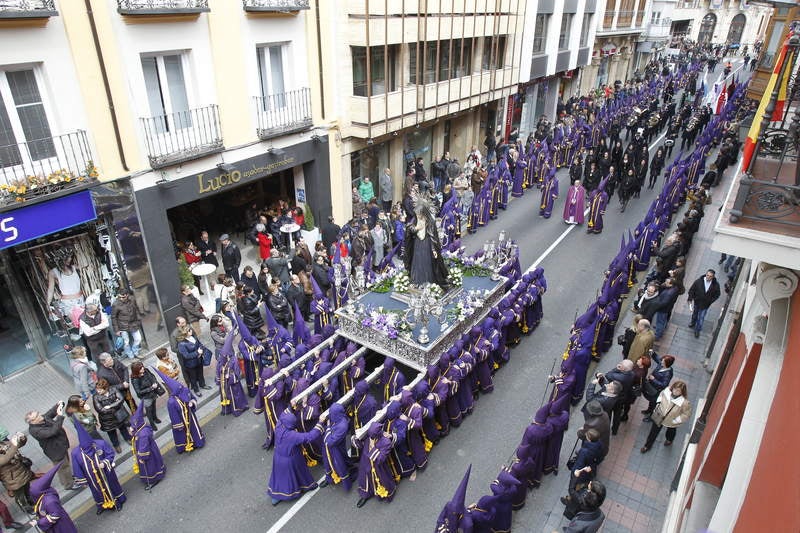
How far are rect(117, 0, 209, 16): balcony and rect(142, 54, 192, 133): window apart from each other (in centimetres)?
103

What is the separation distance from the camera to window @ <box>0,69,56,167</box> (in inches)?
357

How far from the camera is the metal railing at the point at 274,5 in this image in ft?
39.9

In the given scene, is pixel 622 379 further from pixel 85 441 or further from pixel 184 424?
pixel 85 441

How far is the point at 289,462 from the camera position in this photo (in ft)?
25.3

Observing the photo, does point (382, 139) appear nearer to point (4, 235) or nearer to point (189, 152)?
point (189, 152)

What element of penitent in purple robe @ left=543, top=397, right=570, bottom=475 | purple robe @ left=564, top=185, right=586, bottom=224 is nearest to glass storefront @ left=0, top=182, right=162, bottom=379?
penitent in purple robe @ left=543, top=397, right=570, bottom=475

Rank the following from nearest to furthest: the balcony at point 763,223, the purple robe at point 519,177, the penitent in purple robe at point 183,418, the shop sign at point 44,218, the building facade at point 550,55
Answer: the balcony at point 763,223 < the penitent in purple robe at point 183,418 < the shop sign at point 44,218 < the purple robe at point 519,177 < the building facade at point 550,55

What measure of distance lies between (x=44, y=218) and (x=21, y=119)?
1.73 m

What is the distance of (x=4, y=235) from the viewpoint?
897 cm

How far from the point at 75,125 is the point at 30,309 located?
389 cm

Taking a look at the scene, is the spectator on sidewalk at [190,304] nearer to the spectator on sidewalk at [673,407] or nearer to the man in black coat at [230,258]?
the man in black coat at [230,258]

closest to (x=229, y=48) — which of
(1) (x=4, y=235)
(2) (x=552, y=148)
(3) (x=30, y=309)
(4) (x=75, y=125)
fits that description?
(4) (x=75, y=125)

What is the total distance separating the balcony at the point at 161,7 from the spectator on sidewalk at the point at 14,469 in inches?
292

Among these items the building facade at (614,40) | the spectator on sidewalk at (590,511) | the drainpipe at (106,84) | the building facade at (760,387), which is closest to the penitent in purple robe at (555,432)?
the spectator on sidewalk at (590,511)
